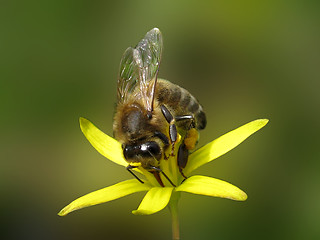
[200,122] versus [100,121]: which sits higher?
[200,122]

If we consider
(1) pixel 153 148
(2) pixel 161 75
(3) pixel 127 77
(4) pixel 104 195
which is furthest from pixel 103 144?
(2) pixel 161 75


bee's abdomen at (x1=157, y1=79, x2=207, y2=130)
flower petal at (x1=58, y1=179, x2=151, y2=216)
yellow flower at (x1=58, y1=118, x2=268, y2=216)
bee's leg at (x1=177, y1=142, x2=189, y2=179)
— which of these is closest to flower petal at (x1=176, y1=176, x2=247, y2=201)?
yellow flower at (x1=58, y1=118, x2=268, y2=216)

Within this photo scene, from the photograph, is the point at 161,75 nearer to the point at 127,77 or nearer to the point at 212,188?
the point at 127,77

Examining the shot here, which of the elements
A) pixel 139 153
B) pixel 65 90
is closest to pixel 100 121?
pixel 65 90

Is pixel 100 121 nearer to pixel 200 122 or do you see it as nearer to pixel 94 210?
pixel 94 210

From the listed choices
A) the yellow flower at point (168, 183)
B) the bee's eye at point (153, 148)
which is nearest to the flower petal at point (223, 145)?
the yellow flower at point (168, 183)
